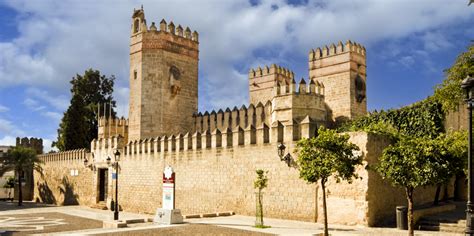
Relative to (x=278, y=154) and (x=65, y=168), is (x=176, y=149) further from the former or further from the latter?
(x=65, y=168)

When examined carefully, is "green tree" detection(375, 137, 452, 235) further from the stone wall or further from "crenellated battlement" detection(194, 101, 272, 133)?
the stone wall

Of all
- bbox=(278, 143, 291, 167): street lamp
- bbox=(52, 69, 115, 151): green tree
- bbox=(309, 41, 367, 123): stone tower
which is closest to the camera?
bbox=(278, 143, 291, 167): street lamp

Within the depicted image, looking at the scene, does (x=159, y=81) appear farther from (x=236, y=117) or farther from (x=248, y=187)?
(x=248, y=187)

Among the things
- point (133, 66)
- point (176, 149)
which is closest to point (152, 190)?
point (176, 149)

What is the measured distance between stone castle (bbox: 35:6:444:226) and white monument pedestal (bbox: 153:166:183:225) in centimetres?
324

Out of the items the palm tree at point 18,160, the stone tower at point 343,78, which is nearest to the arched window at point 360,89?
the stone tower at point 343,78

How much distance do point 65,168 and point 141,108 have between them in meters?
10.7

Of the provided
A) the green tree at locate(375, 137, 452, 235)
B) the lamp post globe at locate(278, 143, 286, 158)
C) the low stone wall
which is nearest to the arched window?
the low stone wall

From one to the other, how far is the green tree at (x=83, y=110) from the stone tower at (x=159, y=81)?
36.9 feet

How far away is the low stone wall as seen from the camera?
568 inches

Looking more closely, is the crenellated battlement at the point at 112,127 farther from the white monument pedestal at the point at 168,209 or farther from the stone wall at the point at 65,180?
the white monument pedestal at the point at 168,209

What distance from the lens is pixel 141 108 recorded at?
89.5 ft

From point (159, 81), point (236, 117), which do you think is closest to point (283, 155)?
point (236, 117)

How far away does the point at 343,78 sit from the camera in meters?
32.8
